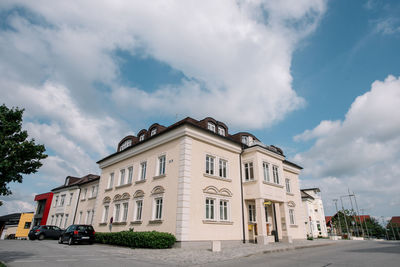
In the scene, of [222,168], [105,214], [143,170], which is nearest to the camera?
[222,168]

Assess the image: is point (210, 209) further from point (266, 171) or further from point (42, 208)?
point (42, 208)

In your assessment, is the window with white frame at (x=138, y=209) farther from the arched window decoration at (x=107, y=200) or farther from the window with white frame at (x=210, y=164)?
the window with white frame at (x=210, y=164)

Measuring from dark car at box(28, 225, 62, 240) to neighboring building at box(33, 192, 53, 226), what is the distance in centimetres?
1671

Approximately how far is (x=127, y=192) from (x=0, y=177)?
43.4 ft

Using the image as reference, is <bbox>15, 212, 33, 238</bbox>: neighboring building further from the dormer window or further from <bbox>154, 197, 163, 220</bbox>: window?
the dormer window

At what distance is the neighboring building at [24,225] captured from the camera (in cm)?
5191

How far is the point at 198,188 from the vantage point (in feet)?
58.9

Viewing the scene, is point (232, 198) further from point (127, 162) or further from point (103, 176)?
point (103, 176)

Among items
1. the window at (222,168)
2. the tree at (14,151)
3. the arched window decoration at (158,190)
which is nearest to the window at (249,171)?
the window at (222,168)

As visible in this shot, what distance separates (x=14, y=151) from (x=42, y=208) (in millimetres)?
45909

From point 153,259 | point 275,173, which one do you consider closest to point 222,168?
point 275,173

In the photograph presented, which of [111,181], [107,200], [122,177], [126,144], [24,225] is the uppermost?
[126,144]

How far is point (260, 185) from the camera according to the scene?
800 inches

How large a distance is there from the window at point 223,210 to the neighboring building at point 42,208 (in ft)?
126
